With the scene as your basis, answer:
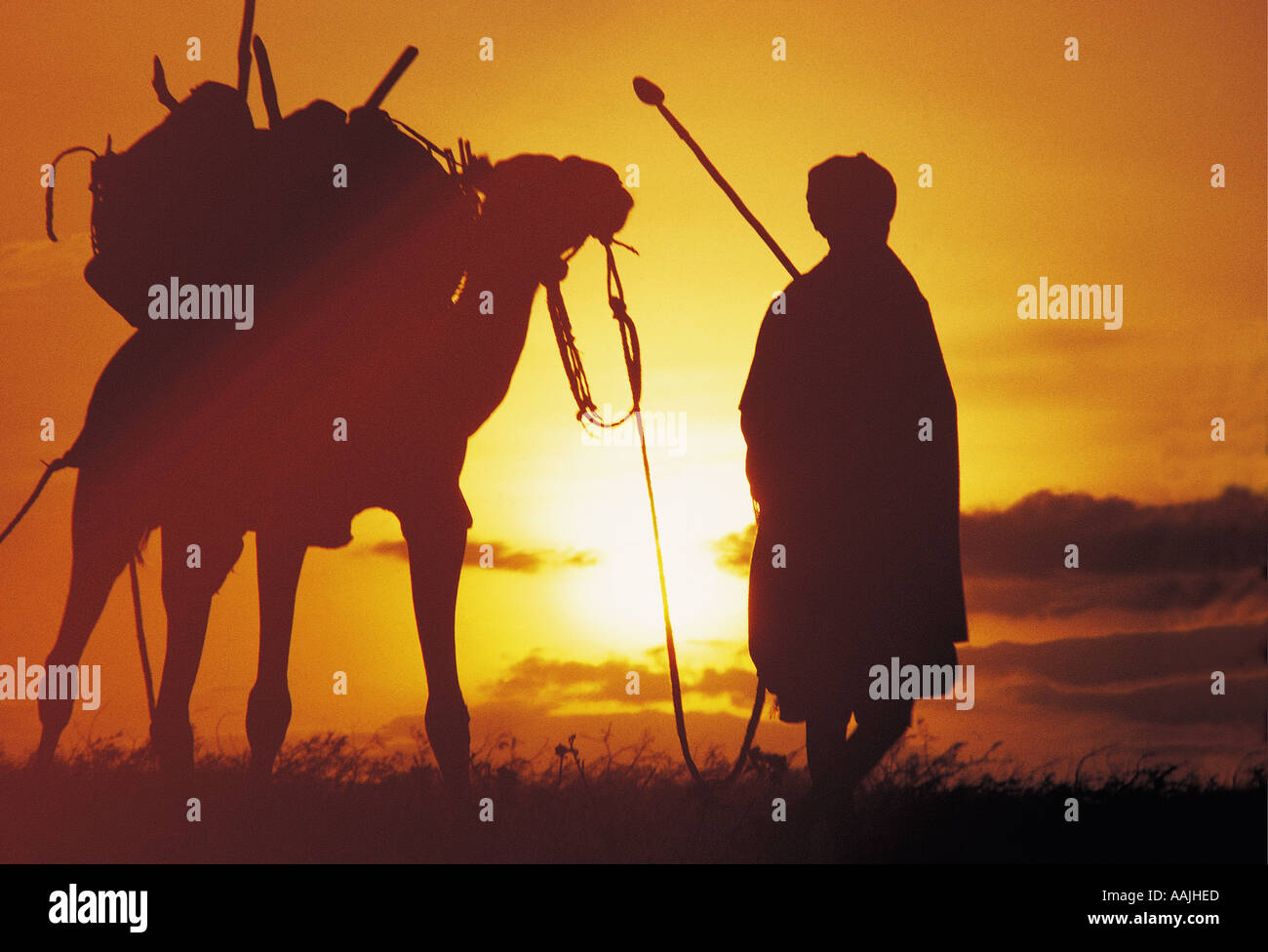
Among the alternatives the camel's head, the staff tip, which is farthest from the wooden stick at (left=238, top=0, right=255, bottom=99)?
the staff tip

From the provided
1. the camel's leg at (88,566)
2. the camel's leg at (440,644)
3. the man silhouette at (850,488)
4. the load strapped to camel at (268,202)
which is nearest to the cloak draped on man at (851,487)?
the man silhouette at (850,488)

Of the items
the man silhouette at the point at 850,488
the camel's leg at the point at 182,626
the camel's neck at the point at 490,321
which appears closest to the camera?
the man silhouette at the point at 850,488

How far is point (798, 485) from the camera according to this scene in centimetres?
887

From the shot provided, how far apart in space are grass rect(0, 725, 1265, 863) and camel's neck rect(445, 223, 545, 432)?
218 centimetres

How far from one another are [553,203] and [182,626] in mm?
3361

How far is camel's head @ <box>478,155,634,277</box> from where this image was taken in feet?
32.8

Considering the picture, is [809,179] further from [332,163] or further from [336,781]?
[336,781]

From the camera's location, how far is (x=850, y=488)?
8.78m

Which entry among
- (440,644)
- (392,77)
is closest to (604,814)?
(440,644)

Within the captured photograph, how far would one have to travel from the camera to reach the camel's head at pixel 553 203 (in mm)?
10000

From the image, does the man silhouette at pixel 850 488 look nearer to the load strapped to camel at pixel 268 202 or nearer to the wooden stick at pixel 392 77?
the load strapped to camel at pixel 268 202
